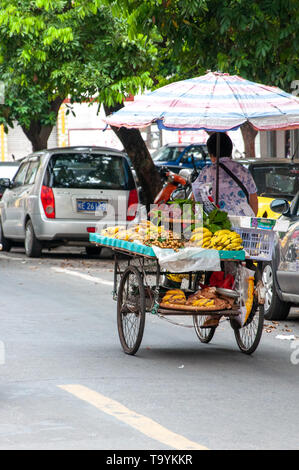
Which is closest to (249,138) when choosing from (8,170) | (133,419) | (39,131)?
(8,170)

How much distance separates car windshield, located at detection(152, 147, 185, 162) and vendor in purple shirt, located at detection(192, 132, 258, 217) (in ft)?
69.3

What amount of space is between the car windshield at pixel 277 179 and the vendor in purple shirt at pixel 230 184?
6.43 m

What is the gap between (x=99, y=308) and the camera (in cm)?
1236

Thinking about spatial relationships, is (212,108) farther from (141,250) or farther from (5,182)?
(5,182)

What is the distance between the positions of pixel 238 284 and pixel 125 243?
988 mm

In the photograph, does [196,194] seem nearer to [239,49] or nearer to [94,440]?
[94,440]

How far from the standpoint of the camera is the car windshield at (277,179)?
16359 millimetres

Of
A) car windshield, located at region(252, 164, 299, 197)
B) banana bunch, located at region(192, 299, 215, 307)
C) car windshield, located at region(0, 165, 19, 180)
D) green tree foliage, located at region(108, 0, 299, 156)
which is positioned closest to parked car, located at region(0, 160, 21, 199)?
car windshield, located at region(0, 165, 19, 180)

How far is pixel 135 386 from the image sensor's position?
7.76 meters

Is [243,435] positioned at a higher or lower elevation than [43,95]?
lower

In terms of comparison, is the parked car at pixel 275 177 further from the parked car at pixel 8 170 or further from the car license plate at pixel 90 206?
the parked car at pixel 8 170

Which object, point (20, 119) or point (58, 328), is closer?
point (58, 328)

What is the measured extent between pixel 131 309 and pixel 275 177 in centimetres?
780

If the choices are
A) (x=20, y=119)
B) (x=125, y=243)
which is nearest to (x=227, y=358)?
(x=125, y=243)
